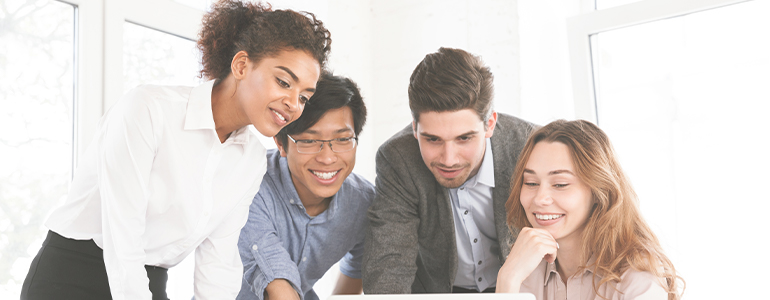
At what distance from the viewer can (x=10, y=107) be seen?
1776 millimetres

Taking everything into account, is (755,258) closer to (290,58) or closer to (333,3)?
(290,58)

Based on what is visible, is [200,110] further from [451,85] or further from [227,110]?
[451,85]

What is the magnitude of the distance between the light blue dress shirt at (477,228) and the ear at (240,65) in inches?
30.8

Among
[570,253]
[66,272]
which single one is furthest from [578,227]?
[66,272]

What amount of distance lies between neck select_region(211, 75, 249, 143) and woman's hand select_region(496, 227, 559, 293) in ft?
2.58

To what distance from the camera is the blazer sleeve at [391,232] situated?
1691mm

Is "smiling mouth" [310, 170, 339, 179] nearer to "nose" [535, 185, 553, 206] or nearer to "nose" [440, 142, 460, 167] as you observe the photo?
"nose" [440, 142, 460, 167]

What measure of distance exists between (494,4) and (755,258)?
5.16 ft

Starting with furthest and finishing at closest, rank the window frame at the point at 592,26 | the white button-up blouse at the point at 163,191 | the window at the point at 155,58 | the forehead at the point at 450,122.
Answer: the window frame at the point at 592,26, the window at the point at 155,58, the forehead at the point at 450,122, the white button-up blouse at the point at 163,191

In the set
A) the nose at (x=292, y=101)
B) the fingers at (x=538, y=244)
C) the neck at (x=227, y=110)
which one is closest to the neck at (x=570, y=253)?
the fingers at (x=538, y=244)

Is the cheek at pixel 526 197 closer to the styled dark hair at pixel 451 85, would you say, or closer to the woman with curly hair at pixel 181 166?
the styled dark hair at pixel 451 85

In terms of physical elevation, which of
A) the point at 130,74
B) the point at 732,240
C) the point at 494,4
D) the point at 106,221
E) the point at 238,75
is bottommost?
the point at 732,240

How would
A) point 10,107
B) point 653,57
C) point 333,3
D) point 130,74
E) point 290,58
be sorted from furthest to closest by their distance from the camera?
point 333,3 < point 653,57 < point 130,74 < point 10,107 < point 290,58

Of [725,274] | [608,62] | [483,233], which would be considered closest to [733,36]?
[608,62]
